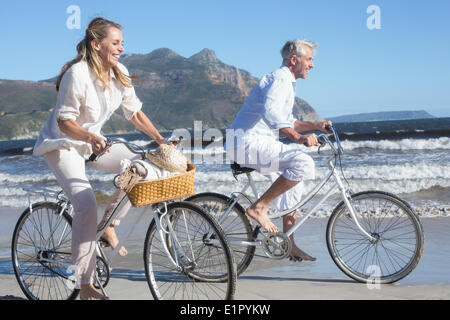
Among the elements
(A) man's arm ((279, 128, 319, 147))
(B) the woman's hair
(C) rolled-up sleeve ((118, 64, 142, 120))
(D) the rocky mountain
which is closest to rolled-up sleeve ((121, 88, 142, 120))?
(C) rolled-up sleeve ((118, 64, 142, 120))

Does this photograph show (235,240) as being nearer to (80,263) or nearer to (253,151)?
(253,151)

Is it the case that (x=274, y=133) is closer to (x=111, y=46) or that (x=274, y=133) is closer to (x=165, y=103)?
(x=111, y=46)

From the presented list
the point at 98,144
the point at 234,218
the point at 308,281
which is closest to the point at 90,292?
the point at 98,144

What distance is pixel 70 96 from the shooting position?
295 cm

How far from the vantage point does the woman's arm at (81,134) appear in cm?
273

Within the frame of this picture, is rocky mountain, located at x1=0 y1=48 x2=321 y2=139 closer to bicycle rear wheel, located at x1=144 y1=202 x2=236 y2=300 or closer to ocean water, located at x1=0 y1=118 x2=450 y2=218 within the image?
ocean water, located at x1=0 y1=118 x2=450 y2=218

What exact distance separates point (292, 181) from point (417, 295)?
46.7 inches

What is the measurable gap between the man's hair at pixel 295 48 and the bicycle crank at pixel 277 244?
1.38 metres

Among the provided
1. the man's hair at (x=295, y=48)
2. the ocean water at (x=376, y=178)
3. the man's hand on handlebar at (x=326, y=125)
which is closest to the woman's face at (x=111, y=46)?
the man's hair at (x=295, y=48)

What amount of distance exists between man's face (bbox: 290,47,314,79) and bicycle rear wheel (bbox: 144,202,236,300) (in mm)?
1432

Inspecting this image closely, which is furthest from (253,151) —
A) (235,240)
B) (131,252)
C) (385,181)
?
(385,181)

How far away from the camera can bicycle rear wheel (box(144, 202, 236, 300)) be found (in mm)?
2822

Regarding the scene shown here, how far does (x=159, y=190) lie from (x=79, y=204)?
1.98 ft

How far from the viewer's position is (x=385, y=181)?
36.9 ft
